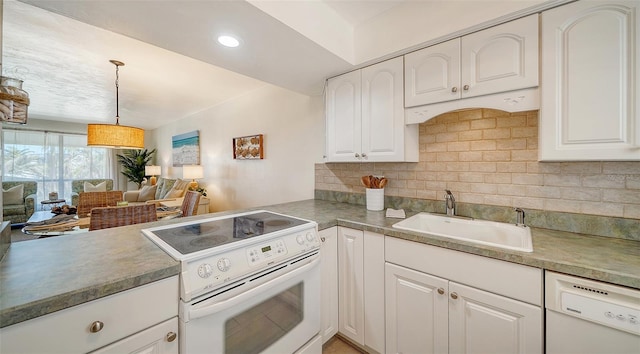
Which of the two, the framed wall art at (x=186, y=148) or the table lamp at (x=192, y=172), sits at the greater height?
the framed wall art at (x=186, y=148)

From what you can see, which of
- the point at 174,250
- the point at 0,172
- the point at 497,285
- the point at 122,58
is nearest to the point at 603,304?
the point at 497,285

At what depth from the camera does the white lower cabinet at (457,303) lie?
1007mm

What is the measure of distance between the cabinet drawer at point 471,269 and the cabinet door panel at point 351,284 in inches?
8.7

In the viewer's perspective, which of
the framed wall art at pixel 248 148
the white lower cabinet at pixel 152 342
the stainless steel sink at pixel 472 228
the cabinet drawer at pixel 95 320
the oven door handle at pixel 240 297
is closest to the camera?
the cabinet drawer at pixel 95 320

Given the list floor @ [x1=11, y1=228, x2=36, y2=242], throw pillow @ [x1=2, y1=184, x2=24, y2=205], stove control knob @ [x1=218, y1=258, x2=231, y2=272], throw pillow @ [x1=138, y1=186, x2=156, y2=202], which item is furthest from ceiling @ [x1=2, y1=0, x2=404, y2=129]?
floor @ [x1=11, y1=228, x2=36, y2=242]

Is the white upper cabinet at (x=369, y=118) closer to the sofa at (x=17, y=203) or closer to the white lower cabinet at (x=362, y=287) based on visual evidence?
the white lower cabinet at (x=362, y=287)

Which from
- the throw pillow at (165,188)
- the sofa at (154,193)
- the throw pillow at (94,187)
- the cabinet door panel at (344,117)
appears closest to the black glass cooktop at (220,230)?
Result: the cabinet door panel at (344,117)

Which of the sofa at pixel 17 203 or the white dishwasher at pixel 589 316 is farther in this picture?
the sofa at pixel 17 203

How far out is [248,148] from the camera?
355 cm

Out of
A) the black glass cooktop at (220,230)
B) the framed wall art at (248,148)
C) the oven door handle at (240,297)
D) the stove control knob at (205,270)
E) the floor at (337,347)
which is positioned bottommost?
the floor at (337,347)

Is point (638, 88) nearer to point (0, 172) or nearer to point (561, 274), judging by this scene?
point (561, 274)

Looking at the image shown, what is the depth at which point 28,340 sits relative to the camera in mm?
637

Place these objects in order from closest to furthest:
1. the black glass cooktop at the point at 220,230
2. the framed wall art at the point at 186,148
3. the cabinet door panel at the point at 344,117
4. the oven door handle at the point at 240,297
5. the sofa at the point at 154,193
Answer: the oven door handle at the point at 240,297 → the black glass cooktop at the point at 220,230 → the cabinet door panel at the point at 344,117 → the framed wall art at the point at 186,148 → the sofa at the point at 154,193

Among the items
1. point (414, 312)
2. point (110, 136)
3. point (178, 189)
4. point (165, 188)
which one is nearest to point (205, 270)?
point (414, 312)
